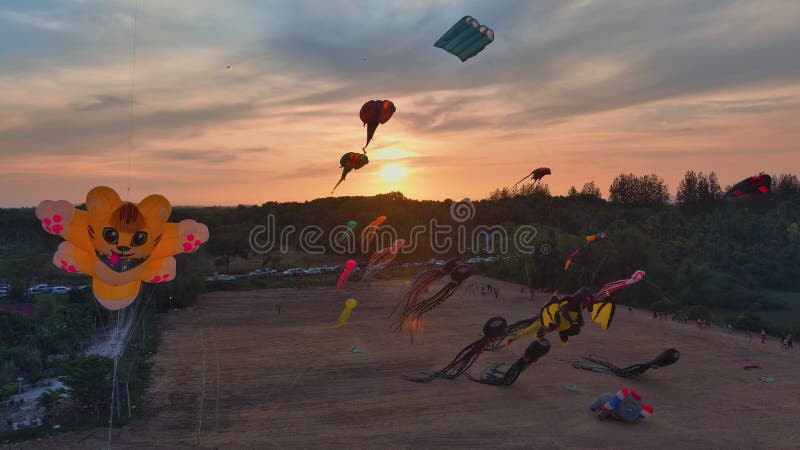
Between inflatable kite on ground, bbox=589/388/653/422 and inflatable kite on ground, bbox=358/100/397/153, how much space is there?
12.4m

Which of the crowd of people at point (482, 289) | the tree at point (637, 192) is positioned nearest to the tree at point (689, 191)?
the tree at point (637, 192)

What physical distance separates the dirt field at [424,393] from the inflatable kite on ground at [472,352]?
0.48 meters

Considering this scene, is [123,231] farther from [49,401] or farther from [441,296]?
[441,296]

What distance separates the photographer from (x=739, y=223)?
6450cm

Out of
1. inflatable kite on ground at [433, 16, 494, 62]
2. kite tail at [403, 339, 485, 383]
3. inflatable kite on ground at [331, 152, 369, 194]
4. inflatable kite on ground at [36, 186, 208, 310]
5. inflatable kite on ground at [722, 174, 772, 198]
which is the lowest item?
kite tail at [403, 339, 485, 383]

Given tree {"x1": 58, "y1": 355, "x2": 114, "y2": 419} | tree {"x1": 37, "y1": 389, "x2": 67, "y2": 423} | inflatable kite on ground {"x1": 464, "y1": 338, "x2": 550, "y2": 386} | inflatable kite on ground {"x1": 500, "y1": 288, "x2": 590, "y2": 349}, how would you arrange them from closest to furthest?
tree {"x1": 37, "y1": 389, "x2": 67, "y2": 423}
tree {"x1": 58, "y1": 355, "x2": 114, "y2": 419}
inflatable kite on ground {"x1": 500, "y1": 288, "x2": 590, "y2": 349}
inflatable kite on ground {"x1": 464, "y1": 338, "x2": 550, "y2": 386}

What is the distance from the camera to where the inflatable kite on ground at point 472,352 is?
59.2ft

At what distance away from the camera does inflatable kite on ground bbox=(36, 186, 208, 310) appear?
469 inches

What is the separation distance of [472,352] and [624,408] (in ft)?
17.5

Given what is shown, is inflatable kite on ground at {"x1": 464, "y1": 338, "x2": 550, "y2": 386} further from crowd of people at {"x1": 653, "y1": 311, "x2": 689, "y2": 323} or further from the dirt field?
crowd of people at {"x1": 653, "y1": 311, "x2": 689, "y2": 323}

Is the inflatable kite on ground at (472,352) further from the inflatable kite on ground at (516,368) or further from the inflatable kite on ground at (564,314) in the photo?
the inflatable kite on ground at (564,314)

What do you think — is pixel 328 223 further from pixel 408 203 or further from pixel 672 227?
pixel 672 227

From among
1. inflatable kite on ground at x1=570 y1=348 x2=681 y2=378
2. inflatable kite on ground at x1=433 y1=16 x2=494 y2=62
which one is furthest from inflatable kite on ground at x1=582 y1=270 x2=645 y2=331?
inflatable kite on ground at x1=433 y1=16 x2=494 y2=62

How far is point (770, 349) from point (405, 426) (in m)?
20.7
